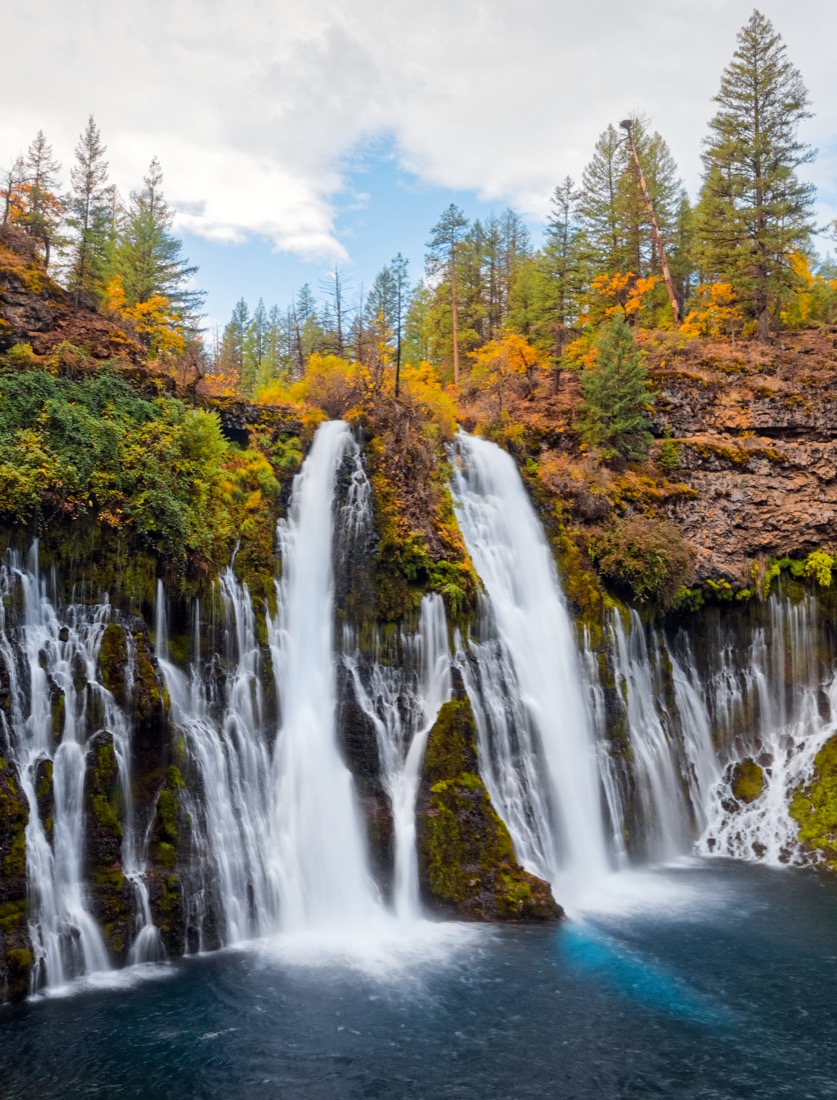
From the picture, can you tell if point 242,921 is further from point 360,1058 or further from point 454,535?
point 454,535

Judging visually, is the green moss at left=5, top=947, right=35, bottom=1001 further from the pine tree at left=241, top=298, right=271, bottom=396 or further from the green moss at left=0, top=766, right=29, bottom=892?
the pine tree at left=241, top=298, right=271, bottom=396

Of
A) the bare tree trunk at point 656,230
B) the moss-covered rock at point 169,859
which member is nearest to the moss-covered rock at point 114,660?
the moss-covered rock at point 169,859

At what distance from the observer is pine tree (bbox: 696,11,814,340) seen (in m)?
26.4

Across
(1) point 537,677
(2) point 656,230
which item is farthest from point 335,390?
(2) point 656,230

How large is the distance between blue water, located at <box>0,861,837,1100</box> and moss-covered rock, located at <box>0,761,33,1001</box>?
359mm

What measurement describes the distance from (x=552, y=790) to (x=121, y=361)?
1326cm

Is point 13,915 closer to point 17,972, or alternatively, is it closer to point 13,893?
point 13,893

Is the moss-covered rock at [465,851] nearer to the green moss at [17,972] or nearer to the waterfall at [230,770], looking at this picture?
the waterfall at [230,770]

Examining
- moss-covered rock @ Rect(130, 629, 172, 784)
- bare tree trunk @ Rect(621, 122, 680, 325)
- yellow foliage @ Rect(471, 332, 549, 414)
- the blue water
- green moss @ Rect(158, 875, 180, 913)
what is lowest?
the blue water

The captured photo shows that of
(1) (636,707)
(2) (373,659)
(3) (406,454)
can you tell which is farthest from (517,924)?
(3) (406,454)

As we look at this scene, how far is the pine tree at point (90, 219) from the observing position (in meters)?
21.0

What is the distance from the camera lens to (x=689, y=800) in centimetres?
1681

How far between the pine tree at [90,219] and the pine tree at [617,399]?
15.6 meters

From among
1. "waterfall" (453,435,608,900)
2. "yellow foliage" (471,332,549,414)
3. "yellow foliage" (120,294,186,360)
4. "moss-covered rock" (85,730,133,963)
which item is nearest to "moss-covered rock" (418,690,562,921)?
"waterfall" (453,435,608,900)
